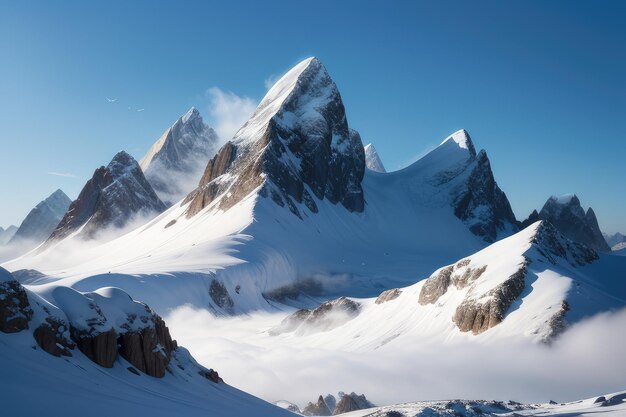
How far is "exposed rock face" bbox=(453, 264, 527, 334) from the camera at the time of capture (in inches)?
2386

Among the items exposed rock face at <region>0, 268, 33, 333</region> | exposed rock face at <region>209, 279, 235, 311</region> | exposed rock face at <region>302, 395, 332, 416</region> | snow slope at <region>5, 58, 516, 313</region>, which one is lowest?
exposed rock face at <region>302, 395, 332, 416</region>

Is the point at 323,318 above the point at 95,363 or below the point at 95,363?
above

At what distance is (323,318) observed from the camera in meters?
88.2

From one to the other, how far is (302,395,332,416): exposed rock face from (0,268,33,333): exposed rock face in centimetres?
3021

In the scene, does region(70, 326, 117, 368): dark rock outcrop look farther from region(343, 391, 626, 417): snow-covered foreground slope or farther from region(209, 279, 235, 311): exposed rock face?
region(209, 279, 235, 311): exposed rock face

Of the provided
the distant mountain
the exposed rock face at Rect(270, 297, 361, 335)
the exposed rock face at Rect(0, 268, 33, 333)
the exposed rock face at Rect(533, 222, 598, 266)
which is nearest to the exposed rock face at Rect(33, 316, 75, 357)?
the exposed rock face at Rect(0, 268, 33, 333)

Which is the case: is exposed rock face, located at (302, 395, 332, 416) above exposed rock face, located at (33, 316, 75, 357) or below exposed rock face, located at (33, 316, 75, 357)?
below

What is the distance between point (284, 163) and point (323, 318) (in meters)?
84.2

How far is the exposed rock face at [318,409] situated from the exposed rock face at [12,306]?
30.2 metres

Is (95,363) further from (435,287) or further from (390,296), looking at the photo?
(390,296)

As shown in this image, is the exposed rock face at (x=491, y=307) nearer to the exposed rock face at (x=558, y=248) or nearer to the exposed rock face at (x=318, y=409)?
the exposed rock face at (x=558, y=248)

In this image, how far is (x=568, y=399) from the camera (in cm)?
4697

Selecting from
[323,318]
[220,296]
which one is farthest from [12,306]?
[220,296]

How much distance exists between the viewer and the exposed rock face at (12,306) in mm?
23844
